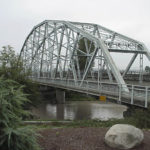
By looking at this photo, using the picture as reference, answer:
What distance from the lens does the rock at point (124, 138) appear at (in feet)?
16.2

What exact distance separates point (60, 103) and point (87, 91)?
17477mm

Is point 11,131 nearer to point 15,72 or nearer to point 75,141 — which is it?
point 75,141

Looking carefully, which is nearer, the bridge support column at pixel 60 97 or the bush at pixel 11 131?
the bush at pixel 11 131

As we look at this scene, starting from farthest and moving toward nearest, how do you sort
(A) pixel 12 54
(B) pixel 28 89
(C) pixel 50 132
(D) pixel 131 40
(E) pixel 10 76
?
(D) pixel 131 40
(A) pixel 12 54
(B) pixel 28 89
(E) pixel 10 76
(C) pixel 50 132

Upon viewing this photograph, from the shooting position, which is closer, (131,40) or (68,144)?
(68,144)

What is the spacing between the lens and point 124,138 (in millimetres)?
4980

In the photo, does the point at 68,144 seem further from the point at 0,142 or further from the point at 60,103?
the point at 60,103

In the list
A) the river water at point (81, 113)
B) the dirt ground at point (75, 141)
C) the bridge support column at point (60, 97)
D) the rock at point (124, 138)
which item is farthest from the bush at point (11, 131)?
the bridge support column at point (60, 97)

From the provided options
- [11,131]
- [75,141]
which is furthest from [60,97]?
[11,131]

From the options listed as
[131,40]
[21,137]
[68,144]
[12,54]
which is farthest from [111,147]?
[131,40]

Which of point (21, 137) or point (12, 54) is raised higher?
point (12, 54)

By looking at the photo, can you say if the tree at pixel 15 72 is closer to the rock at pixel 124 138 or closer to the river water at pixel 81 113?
the river water at pixel 81 113

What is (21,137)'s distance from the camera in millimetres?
3621

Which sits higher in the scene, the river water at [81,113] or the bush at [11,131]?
the bush at [11,131]
